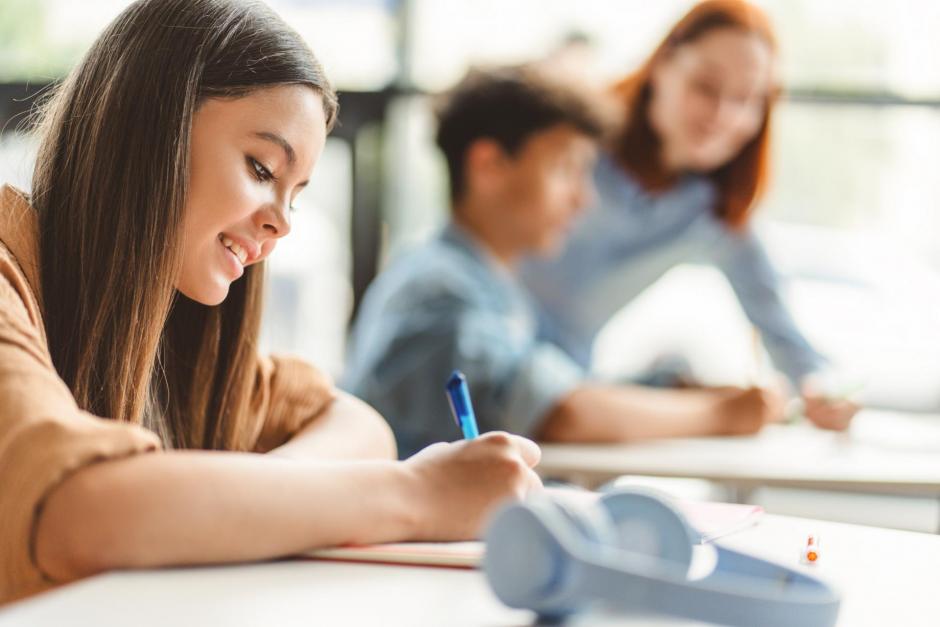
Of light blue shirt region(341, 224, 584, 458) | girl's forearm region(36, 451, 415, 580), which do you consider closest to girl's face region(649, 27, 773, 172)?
light blue shirt region(341, 224, 584, 458)

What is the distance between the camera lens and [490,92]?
2436mm

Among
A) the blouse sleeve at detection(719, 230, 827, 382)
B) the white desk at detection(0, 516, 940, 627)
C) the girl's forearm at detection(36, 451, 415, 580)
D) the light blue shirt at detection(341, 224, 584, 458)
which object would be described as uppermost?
the blouse sleeve at detection(719, 230, 827, 382)

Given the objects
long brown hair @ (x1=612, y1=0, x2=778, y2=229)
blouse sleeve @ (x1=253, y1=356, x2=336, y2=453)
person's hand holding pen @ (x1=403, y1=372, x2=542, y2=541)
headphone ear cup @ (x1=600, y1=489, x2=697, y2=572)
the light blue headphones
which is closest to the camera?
the light blue headphones

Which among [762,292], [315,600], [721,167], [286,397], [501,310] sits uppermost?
[721,167]

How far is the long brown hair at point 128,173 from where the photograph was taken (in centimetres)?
104

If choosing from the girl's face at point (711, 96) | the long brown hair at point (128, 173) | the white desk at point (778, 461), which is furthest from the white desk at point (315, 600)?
the girl's face at point (711, 96)

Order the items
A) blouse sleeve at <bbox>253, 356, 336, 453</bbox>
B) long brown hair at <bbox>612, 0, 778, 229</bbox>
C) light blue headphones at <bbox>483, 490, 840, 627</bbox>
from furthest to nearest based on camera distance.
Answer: long brown hair at <bbox>612, 0, 778, 229</bbox> < blouse sleeve at <bbox>253, 356, 336, 453</bbox> < light blue headphones at <bbox>483, 490, 840, 627</bbox>

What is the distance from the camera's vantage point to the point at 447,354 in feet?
6.90

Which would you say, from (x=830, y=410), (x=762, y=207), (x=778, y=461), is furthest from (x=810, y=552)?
(x=762, y=207)

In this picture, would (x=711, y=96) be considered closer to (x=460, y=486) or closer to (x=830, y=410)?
(x=830, y=410)

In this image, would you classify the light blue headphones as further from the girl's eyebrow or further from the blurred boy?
the blurred boy

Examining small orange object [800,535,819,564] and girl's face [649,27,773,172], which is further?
girl's face [649,27,773,172]

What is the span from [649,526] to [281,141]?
1.73ft

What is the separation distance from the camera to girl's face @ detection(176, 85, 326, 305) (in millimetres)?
1063
